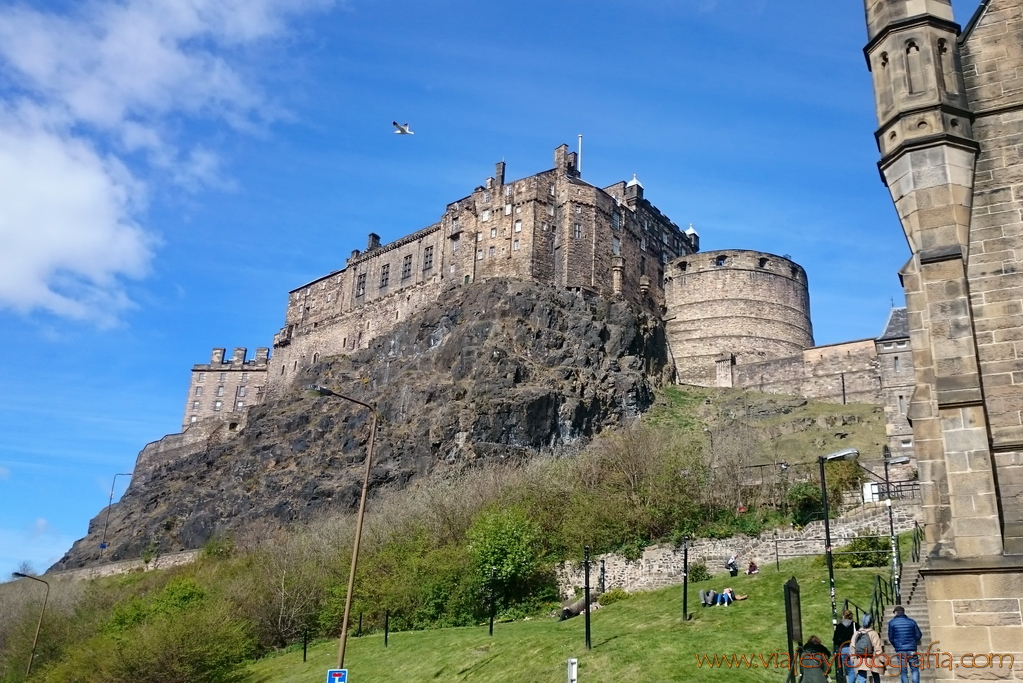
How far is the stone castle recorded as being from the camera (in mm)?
63250

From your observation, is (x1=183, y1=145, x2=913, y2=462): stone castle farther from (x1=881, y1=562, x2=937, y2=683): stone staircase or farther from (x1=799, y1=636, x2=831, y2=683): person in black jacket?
(x1=799, y1=636, x2=831, y2=683): person in black jacket

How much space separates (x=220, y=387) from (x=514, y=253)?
5704 cm

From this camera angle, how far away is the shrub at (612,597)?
2996cm

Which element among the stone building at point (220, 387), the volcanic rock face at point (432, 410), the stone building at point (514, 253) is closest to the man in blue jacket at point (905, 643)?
the volcanic rock face at point (432, 410)

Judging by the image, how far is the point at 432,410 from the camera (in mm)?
53969

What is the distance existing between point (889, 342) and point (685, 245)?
30.1 meters

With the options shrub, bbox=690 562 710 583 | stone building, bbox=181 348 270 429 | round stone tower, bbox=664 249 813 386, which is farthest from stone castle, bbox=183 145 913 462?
shrub, bbox=690 562 710 583

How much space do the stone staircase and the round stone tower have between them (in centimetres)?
4890

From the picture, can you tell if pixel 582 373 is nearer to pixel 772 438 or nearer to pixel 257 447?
pixel 772 438

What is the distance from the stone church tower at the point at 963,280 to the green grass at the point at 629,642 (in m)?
7.43

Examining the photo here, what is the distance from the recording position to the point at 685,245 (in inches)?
3125

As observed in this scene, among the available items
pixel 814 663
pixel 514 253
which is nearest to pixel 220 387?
pixel 514 253

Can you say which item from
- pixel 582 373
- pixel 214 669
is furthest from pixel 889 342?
pixel 214 669

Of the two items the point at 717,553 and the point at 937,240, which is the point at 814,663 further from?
the point at 717,553
